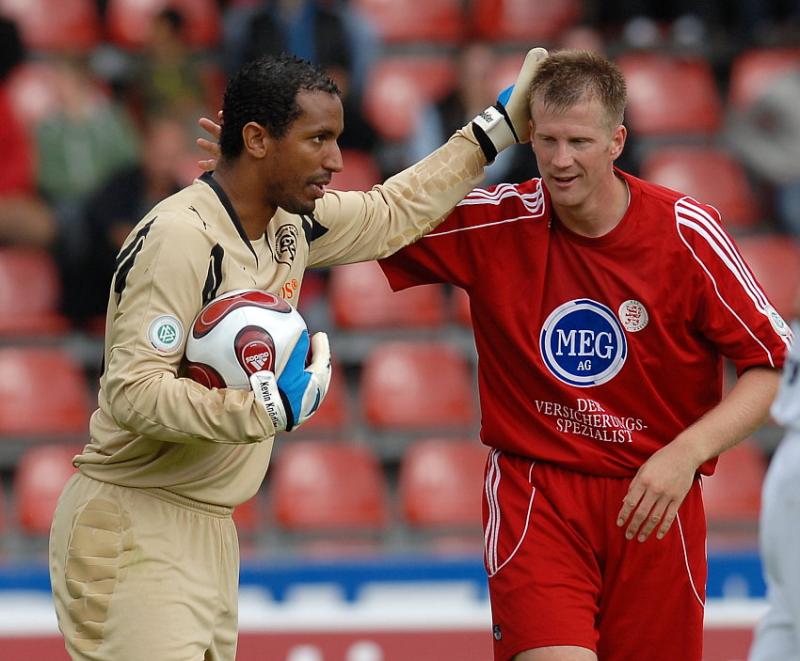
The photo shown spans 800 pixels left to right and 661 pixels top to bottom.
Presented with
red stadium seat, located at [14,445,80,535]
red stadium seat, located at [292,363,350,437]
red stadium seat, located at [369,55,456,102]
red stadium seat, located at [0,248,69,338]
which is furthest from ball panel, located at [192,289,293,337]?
red stadium seat, located at [369,55,456,102]

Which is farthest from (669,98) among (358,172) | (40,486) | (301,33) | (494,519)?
(494,519)

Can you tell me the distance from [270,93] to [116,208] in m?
4.23

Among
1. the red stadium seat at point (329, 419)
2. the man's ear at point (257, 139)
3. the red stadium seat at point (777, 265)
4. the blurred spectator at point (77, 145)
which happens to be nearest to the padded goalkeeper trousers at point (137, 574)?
the man's ear at point (257, 139)

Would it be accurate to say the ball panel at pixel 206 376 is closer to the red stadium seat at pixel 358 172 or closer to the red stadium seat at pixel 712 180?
the red stadium seat at pixel 358 172

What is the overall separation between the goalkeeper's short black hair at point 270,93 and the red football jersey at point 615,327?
0.84 m

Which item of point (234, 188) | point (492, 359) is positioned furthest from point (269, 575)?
point (234, 188)

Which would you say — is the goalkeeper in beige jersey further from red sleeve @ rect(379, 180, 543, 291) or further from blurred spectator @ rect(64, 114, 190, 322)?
blurred spectator @ rect(64, 114, 190, 322)

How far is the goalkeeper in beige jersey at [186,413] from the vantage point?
3.77 m

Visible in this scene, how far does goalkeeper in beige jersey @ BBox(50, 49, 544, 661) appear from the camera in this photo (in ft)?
12.4

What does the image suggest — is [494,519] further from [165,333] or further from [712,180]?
[712,180]

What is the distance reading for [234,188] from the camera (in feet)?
13.3

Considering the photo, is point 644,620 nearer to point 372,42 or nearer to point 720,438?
point 720,438

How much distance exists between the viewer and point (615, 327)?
14.3 ft

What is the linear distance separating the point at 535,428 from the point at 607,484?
270mm
